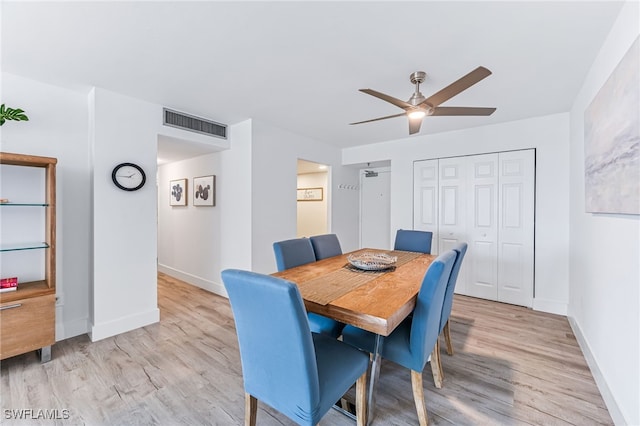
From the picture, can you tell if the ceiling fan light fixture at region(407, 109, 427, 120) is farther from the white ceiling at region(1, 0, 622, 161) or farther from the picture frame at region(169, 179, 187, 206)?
the picture frame at region(169, 179, 187, 206)

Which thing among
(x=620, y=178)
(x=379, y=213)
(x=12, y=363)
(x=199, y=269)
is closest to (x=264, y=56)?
(x=620, y=178)

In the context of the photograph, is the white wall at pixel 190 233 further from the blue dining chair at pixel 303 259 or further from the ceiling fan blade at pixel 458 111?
the ceiling fan blade at pixel 458 111

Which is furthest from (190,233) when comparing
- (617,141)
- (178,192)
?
(617,141)

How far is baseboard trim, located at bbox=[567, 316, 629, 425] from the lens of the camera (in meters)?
1.58

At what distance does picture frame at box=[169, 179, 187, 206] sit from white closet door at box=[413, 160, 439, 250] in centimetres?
375

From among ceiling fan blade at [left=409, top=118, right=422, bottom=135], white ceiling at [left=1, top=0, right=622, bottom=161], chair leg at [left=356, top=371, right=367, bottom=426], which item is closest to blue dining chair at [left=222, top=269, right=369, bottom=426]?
chair leg at [left=356, top=371, right=367, bottom=426]

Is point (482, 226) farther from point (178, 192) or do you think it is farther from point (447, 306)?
point (178, 192)

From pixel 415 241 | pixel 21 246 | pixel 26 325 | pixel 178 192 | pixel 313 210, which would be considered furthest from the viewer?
pixel 313 210

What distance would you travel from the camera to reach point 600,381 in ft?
6.17

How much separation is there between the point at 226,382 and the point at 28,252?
2.15 m

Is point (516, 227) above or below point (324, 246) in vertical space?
above

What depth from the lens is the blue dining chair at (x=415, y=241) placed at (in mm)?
3209

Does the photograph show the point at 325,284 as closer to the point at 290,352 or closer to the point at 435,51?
the point at 290,352

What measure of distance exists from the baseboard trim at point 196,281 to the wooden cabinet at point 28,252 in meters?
1.83
